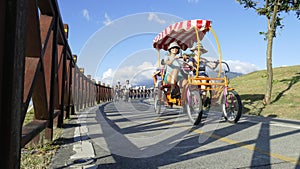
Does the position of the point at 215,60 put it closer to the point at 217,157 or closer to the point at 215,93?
the point at 215,93

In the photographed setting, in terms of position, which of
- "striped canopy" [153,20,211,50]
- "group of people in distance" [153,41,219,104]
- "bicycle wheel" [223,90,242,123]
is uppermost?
"striped canopy" [153,20,211,50]

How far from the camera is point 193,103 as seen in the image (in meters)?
6.38

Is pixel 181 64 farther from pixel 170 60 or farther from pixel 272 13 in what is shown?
pixel 272 13

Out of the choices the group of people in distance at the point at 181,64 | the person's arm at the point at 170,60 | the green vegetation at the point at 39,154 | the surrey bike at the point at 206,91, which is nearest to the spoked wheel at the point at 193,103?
the surrey bike at the point at 206,91

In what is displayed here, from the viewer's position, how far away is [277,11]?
12.3m

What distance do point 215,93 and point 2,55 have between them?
6016mm

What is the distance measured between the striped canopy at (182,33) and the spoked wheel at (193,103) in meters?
1.72

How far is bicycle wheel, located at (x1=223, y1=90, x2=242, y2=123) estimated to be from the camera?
6357 mm

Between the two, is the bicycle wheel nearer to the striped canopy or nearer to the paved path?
A: the paved path

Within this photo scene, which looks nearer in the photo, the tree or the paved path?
the paved path

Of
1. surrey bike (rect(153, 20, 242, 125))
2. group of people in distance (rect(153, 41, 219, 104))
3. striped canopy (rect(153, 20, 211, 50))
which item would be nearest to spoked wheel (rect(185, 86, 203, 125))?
surrey bike (rect(153, 20, 242, 125))

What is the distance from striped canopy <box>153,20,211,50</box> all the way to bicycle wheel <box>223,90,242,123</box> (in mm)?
1871

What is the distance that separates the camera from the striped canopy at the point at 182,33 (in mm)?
7008

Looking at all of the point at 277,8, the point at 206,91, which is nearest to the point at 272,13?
the point at 277,8
